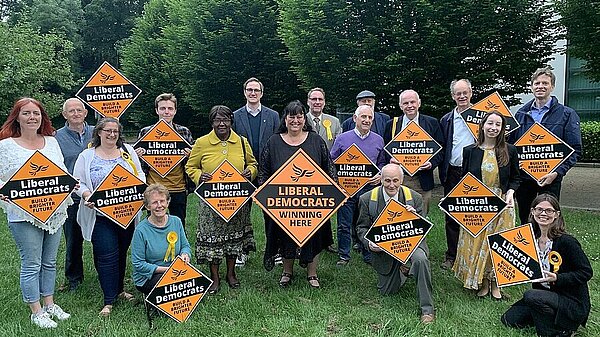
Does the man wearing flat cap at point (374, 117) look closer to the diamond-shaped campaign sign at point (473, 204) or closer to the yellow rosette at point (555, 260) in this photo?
the diamond-shaped campaign sign at point (473, 204)

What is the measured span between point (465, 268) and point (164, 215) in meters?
3.16

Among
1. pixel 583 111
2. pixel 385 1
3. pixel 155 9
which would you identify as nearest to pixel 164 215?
pixel 385 1

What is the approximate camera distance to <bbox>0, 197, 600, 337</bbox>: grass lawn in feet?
15.2

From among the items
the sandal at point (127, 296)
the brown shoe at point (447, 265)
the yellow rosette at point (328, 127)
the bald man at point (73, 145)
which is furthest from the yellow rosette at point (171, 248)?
the brown shoe at point (447, 265)

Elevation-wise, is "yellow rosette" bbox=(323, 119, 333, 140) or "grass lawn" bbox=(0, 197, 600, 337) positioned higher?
"yellow rosette" bbox=(323, 119, 333, 140)

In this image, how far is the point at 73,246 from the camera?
5.75 meters

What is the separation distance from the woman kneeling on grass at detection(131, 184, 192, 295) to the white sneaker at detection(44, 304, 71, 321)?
0.74 meters

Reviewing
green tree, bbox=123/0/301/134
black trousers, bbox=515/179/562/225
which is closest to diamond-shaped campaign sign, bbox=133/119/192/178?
black trousers, bbox=515/179/562/225

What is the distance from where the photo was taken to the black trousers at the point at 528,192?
5785mm

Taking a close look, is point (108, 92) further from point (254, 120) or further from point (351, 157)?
point (351, 157)

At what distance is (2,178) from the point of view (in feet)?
14.6

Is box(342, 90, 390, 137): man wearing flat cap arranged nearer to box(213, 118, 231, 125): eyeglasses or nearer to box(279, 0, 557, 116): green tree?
box(213, 118, 231, 125): eyeglasses

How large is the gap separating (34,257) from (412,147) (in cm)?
405

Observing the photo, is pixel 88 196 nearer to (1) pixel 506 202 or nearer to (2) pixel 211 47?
(1) pixel 506 202
